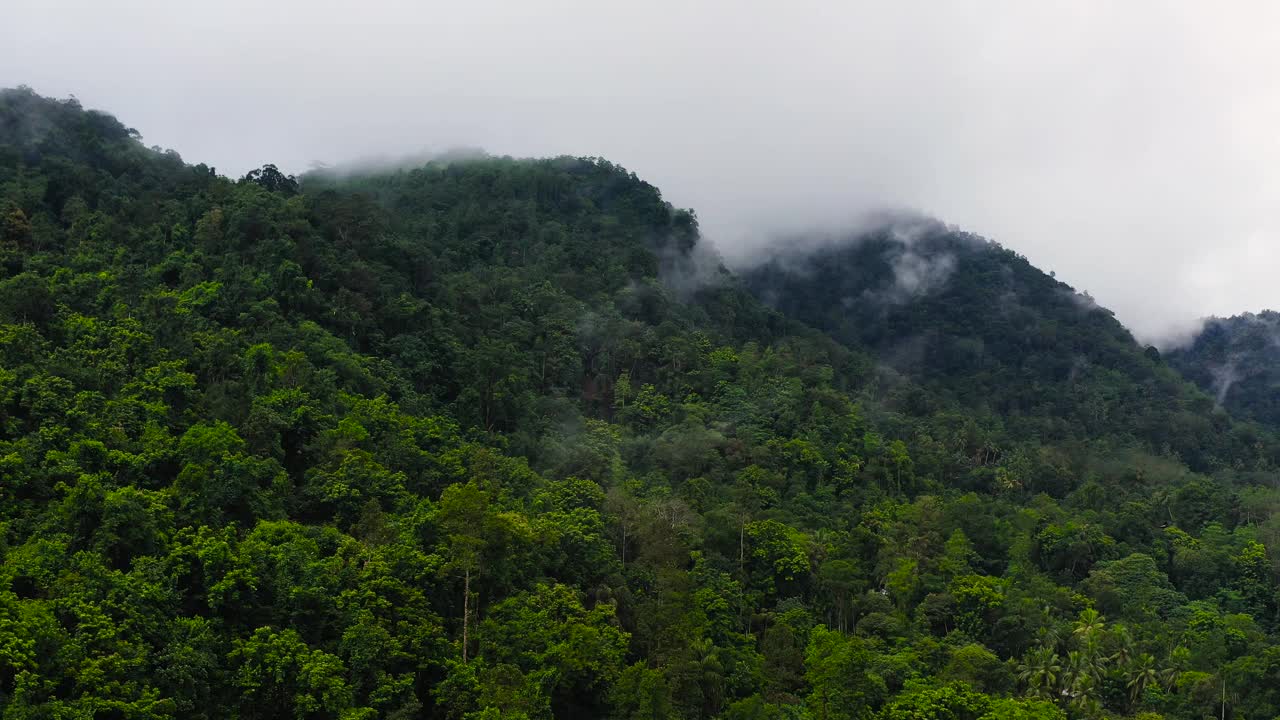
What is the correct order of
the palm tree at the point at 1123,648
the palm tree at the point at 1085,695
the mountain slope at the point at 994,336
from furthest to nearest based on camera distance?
the mountain slope at the point at 994,336 → the palm tree at the point at 1123,648 → the palm tree at the point at 1085,695

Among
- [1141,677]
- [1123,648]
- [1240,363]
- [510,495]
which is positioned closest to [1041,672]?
[1141,677]

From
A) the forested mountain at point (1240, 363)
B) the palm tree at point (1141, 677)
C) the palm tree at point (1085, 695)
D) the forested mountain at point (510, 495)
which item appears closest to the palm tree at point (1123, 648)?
the forested mountain at point (510, 495)

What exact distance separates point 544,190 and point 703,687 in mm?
46982

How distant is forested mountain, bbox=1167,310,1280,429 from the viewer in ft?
281

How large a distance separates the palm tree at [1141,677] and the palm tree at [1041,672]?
7.75ft

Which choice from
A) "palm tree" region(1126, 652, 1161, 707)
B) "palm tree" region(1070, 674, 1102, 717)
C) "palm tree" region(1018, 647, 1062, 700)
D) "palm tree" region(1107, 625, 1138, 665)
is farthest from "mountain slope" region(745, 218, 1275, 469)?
"palm tree" region(1070, 674, 1102, 717)

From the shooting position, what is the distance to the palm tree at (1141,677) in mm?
38250

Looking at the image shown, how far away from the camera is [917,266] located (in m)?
89.0

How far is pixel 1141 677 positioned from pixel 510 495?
22.4 meters

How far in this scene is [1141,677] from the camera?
126 ft

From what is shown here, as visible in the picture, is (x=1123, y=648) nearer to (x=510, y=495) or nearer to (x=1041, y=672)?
(x=1041, y=672)

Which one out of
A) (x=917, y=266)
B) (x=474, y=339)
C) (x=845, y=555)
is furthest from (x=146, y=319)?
(x=917, y=266)

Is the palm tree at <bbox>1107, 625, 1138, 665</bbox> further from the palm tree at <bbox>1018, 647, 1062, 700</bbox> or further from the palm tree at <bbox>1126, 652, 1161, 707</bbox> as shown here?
the palm tree at <bbox>1018, 647, 1062, 700</bbox>

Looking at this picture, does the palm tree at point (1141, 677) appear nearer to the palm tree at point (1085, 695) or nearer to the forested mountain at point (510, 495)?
the forested mountain at point (510, 495)
